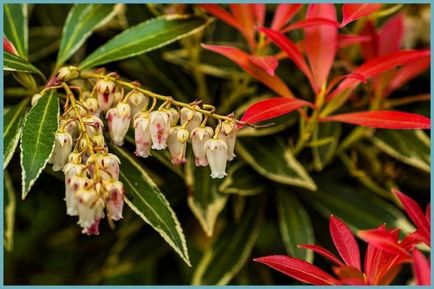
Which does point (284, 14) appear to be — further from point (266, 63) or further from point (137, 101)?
point (137, 101)

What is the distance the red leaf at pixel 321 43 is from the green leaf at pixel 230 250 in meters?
0.36

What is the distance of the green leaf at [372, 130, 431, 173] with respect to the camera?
162 cm

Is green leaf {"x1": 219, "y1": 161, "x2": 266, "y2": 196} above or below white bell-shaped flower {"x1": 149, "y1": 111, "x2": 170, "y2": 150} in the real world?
below

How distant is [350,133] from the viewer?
172cm

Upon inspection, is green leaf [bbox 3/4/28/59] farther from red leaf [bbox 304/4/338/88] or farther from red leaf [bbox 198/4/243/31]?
red leaf [bbox 304/4/338/88]

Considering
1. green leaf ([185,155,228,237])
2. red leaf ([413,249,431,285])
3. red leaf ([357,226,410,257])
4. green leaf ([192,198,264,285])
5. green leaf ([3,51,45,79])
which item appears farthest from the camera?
green leaf ([192,198,264,285])

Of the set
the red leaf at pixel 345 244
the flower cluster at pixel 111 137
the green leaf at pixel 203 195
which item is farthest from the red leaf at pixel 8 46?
the red leaf at pixel 345 244

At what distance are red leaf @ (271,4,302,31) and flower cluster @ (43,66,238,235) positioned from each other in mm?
375

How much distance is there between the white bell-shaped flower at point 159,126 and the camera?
1.17 m

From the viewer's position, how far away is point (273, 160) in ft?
5.18

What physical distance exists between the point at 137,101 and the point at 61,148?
0.14 metres

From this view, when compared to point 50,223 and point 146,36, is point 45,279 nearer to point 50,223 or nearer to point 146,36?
point 50,223


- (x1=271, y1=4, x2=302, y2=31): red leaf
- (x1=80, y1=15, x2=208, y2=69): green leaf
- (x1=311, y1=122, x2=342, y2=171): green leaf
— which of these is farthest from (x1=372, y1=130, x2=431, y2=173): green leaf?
(x1=80, y1=15, x2=208, y2=69): green leaf

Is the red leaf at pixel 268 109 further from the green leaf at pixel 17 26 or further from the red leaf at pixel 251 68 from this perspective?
the green leaf at pixel 17 26
